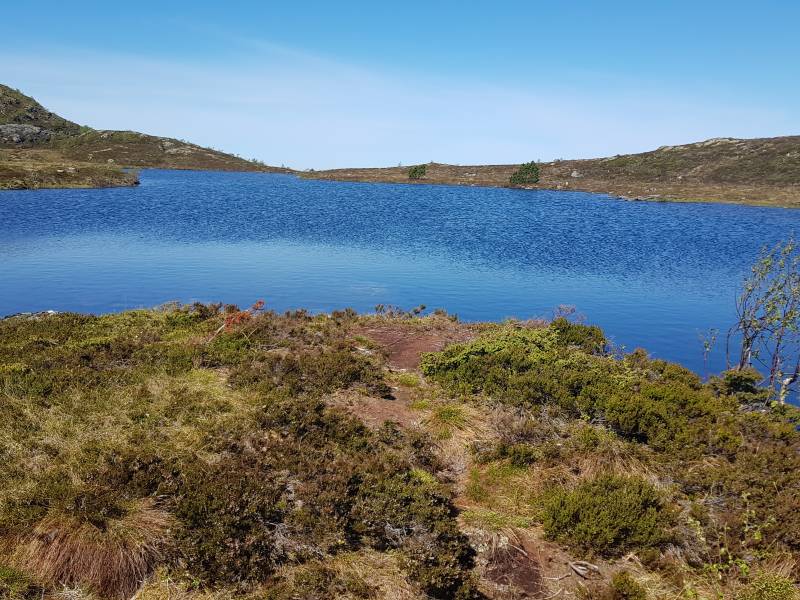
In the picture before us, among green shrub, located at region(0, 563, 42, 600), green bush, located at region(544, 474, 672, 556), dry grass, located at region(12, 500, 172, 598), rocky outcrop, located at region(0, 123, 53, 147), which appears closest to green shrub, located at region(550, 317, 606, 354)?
green bush, located at region(544, 474, 672, 556)

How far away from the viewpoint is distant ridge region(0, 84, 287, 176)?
127 metres

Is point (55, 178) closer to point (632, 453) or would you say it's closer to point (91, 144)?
point (91, 144)

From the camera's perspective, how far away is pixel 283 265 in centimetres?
3291

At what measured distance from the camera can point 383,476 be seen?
9.01 meters

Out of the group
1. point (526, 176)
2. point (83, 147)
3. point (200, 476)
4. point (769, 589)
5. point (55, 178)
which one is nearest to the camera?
point (769, 589)

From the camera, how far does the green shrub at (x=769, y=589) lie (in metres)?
6.50

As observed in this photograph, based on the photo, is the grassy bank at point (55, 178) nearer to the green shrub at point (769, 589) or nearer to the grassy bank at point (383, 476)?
the grassy bank at point (383, 476)

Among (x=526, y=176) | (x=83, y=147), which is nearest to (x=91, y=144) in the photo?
(x=83, y=147)

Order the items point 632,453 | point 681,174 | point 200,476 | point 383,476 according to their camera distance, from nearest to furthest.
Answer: point 200,476 < point 383,476 < point 632,453 < point 681,174

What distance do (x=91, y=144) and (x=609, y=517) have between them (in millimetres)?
165069

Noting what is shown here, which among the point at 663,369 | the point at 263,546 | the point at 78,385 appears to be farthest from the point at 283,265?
the point at 263,546

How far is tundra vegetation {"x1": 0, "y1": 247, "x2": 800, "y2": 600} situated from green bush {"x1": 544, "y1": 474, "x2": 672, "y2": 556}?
35 millimetres

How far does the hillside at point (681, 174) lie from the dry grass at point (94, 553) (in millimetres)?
101926

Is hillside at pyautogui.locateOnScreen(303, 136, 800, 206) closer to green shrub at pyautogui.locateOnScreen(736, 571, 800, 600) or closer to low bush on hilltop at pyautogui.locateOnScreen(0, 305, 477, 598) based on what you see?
green shrub at pyautogui.locateOnScreen(736, 571, 800, 600)
